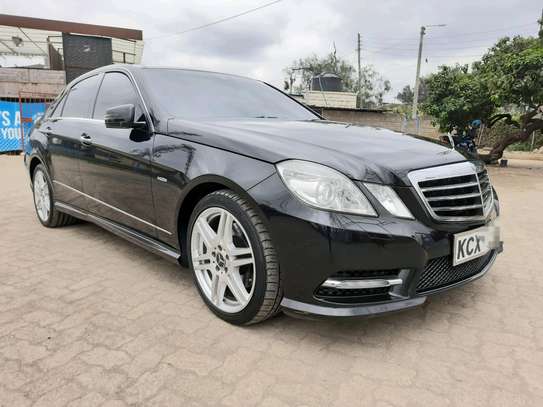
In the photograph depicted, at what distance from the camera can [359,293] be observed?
2.06 m

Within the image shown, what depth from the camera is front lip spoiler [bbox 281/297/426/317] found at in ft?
6.59

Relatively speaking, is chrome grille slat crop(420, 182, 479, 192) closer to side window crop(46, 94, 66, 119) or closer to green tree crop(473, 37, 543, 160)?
side window crop(46, 94, 66, 119)

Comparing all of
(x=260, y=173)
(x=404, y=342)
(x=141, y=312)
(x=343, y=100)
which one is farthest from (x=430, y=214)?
(x=343, y=100)

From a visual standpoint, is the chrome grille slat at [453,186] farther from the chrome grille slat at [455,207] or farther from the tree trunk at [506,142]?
the tree trunk at [506,142]

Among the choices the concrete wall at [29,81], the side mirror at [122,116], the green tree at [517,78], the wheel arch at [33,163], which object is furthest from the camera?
the concrete wall at [29,81]

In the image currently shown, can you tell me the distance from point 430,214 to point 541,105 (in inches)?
501

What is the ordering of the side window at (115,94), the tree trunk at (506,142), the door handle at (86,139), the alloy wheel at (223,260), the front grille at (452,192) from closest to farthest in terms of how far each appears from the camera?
the front grille at (452,192), the alloy wheel at (223,260), the side window at (115,94), the door handle at (86,139), the tree trunk at (506,142)

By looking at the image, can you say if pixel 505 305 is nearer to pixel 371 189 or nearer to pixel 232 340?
pixel 371 189

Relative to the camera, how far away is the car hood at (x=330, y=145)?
6.87 ft

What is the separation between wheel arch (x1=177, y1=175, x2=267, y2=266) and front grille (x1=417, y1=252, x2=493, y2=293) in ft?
2.77

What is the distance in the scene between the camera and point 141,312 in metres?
2.58

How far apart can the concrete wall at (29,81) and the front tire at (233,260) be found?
13410 mm

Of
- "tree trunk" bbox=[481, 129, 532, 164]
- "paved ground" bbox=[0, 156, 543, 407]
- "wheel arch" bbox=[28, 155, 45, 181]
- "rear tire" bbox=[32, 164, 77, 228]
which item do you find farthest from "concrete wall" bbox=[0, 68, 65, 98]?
"tree trunk" bbox=[481, 129, 532, 164]

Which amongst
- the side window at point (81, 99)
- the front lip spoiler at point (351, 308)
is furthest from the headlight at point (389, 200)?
the side window at point (81, 99)
